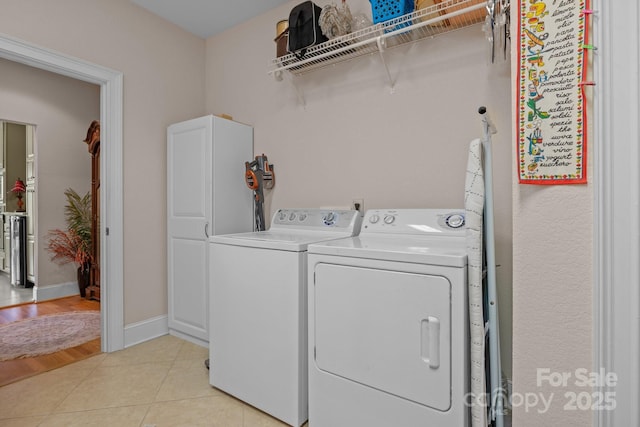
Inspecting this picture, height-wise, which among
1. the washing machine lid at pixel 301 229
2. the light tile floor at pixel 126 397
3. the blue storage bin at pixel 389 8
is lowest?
the light tile floor at pixel 126 397

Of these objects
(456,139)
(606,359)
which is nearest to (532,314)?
(606,359)

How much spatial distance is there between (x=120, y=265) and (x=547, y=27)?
2.80 m

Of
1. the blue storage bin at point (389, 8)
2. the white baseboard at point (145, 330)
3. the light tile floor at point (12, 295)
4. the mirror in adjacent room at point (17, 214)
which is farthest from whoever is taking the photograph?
the mirror in adjacent room at point (17, 214)

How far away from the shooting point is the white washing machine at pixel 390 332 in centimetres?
121

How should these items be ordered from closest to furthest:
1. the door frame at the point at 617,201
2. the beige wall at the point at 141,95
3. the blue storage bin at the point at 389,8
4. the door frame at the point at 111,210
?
the door frame at the point at 617,201
the blue storage bin at the point at 389,8
the beige wall at the point at 141,95
the door frame at the point at 111,210

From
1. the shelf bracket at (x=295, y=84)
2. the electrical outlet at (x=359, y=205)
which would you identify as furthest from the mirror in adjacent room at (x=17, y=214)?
the electrical outlet at (x=359, y=205)

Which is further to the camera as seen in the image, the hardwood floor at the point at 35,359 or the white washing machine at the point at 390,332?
the hardwood floor at the point at 35,359

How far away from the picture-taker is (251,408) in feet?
5.95

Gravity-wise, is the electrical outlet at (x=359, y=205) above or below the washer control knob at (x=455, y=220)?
above

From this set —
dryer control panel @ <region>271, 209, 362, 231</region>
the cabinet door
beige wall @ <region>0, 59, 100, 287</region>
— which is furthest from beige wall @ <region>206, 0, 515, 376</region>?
beige wall @ <region>0, 59, 100, 287</region>

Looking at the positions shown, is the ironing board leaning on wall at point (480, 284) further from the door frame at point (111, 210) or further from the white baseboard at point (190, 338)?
the door frame at point (111, 210)

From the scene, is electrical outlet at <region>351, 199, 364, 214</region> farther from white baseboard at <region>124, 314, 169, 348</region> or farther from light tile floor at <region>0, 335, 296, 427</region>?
white baseboard at <region>124, 314, 169, 348</region>

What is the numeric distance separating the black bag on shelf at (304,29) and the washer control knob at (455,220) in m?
1.36

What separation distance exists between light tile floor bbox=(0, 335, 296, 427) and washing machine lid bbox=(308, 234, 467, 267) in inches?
37.0
